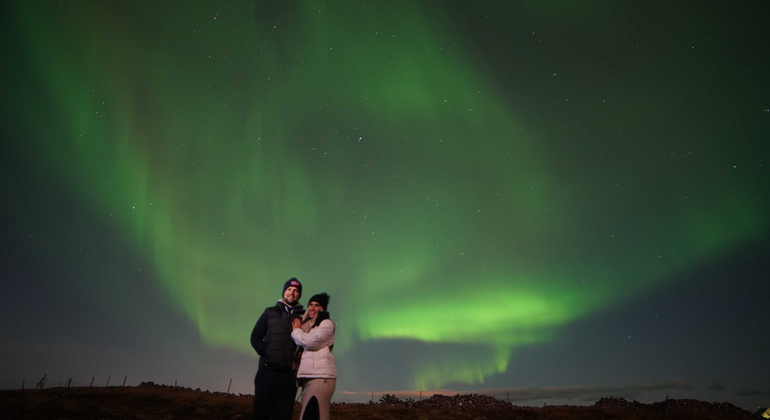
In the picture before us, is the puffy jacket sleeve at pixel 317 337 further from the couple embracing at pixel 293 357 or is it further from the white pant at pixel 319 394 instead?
the white pant at pixel 319 394

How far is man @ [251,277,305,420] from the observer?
6.09m

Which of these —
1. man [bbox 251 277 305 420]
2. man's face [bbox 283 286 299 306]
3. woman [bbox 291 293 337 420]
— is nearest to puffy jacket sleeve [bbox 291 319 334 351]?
woman [bbox 291 293 337 420]

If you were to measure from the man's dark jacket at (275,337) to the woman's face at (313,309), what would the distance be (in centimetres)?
71

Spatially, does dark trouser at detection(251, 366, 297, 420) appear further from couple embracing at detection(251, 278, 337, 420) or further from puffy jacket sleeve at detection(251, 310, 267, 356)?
puffy jacket sleeve at detection(251, 310, 267, 356)

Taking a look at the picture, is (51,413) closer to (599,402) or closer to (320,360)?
(320,360)

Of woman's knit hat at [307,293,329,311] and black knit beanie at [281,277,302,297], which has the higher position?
black knit beanie at [281,277,302,297]

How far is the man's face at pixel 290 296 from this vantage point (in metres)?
6.49

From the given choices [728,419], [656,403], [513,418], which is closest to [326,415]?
[513,418]

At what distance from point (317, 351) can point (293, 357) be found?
4.27 ft

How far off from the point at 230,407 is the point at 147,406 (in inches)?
184

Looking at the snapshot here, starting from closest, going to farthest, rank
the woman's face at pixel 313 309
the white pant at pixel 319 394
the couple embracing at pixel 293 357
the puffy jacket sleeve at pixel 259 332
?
the white pant at pixel 319 394, the couple embracing at pixel 293 357, the woman's face at pixel 313 309, the puffy jacket sleeve at pixel 259 332

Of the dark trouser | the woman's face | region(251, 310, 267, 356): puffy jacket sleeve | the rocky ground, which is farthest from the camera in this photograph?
the rocky ground

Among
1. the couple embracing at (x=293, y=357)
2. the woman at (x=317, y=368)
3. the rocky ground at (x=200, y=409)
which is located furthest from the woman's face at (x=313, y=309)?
the rocky ground at (x=200, y=409)

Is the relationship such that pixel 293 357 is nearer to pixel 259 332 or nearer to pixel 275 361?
pixel 275 361
